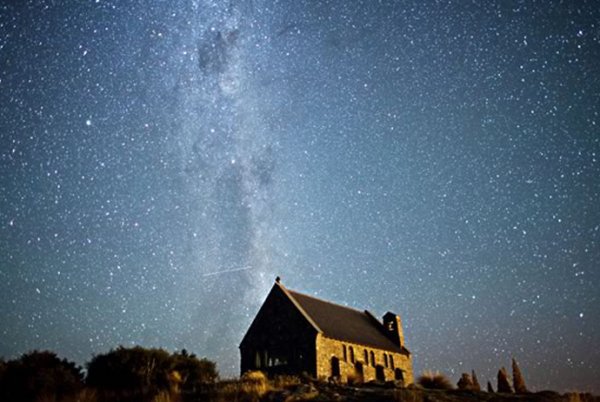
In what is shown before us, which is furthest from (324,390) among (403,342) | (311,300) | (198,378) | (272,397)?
(403,342)

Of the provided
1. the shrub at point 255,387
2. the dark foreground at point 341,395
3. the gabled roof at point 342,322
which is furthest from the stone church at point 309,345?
the dark foreground at point 341,395

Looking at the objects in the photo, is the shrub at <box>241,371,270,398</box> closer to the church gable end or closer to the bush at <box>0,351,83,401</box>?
the bush at <box>0,351,83,401</box>

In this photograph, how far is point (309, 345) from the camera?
30.3 metres

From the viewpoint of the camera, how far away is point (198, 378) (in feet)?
85.5

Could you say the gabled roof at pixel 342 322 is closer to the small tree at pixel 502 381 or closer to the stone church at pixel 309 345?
the stone church at pixel 309 345

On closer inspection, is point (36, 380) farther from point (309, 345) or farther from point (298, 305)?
point (298, 305)

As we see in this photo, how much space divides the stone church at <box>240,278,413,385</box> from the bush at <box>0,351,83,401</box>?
1310 centimetres

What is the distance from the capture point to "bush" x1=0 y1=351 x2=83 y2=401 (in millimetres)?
18156

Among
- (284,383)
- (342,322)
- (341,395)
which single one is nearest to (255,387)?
(284,383)

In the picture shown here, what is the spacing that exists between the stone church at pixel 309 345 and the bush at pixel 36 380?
13.1 metres

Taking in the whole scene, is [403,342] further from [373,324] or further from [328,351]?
[328,351]

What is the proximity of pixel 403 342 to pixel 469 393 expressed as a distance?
85.7ft

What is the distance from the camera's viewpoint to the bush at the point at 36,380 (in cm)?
1816

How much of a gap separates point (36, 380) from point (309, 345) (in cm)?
Result: 1676
